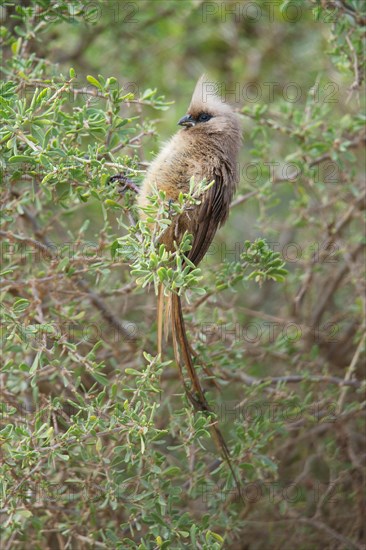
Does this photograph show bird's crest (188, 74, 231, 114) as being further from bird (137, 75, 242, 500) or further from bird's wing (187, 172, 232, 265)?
bird's wing (187, 172, 232, 265)

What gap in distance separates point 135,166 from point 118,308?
134 centimetres

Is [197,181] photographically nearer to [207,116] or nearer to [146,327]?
[207,116]

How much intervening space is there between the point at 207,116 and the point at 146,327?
3.50 feet

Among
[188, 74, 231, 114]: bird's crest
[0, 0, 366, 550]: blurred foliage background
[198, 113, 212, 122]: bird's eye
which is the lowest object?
[0, 0, 366, 550]: blurred foliage background

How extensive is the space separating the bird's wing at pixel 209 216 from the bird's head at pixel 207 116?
333 millimetres

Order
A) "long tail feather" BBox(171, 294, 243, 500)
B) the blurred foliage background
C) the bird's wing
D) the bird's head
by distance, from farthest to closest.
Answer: the bird's head < the bird's wing < "long tail feather" BBox(171, 294, 243, 500) < the blurred foliage background

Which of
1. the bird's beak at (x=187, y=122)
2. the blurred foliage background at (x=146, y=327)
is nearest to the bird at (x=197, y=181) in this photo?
the bird's beak at (x=187, y=122)

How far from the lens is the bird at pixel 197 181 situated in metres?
2.86

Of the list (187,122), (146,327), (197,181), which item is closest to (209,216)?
(197,181)

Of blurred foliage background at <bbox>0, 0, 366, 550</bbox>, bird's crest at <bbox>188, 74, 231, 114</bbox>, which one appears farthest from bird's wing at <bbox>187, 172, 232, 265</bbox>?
bird's crest at <bbox>188, 74, 231, 114</bbox>

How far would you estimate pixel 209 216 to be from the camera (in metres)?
3.06

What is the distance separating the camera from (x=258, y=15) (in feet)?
18.7

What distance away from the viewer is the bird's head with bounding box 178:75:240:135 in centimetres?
335

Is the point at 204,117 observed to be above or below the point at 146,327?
above
